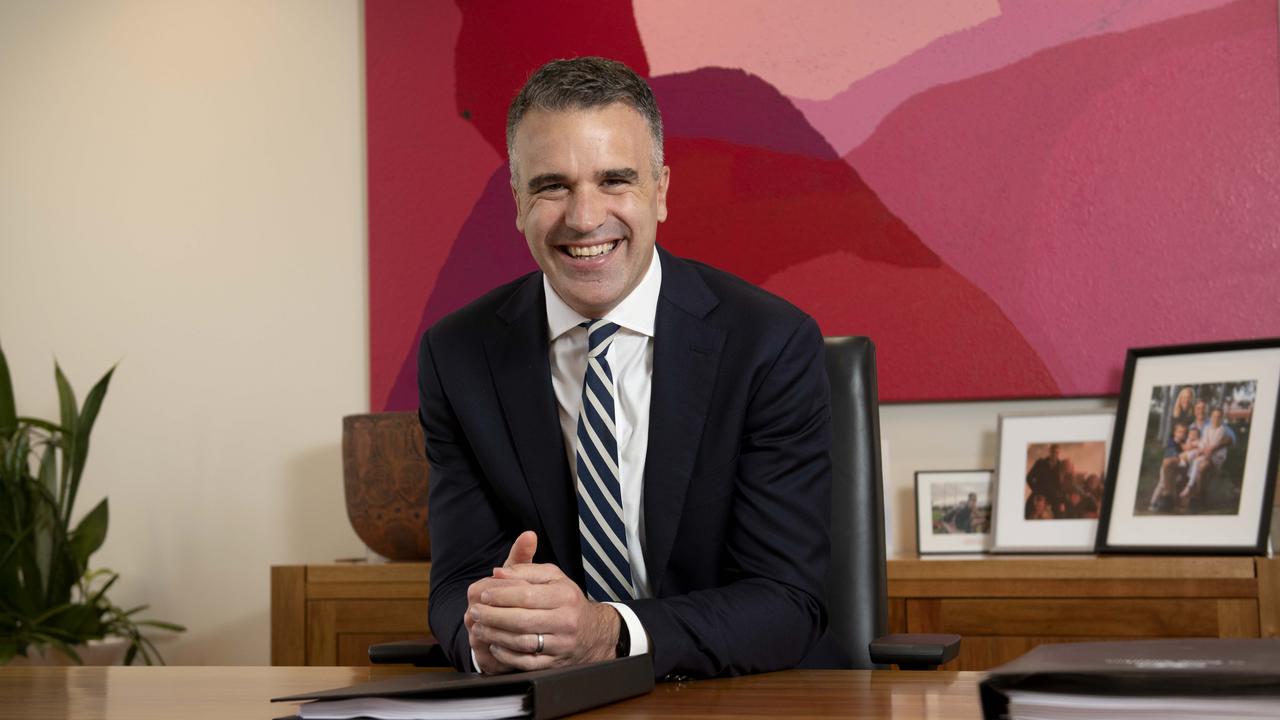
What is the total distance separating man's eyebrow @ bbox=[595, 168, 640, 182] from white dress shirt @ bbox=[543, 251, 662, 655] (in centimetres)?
14

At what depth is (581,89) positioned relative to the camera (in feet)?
5.62

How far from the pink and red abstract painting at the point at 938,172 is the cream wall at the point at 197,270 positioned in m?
0.29

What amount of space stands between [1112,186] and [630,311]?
1389mm

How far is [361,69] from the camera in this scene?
10.9 ft

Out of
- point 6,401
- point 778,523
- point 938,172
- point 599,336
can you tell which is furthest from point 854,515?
point 6,401

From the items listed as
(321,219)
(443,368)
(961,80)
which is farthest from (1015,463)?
(321,219)

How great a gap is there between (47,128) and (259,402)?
1.04 m

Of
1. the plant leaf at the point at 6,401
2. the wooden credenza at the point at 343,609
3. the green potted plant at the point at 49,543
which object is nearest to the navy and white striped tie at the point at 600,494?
the wooden credenza at the point at 343,609

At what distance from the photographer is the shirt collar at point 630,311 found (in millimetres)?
1770

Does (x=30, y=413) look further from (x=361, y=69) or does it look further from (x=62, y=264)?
(x=361, y=69)

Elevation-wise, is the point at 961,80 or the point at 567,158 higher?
the point at 961,80

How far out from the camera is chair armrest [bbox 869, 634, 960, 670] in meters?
1.57

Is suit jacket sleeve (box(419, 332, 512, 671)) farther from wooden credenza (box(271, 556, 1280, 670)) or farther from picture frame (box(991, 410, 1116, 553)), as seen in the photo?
picture frame (box(991, 410, 1116, 553))

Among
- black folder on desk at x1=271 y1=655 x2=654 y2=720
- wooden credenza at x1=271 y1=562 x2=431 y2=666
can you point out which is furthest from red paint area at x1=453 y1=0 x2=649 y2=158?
black folder on desk at x1=271 y1=655 x2=654 y2=720
